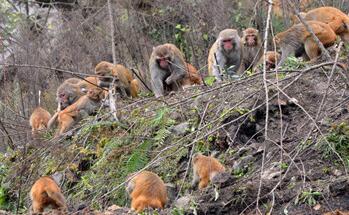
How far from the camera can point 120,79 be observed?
1485 centimetres

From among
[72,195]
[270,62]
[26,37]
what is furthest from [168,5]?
[72,195]

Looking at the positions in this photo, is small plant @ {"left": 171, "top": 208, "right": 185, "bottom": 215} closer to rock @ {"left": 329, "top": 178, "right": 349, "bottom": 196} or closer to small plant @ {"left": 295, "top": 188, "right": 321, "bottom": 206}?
small plant @ {"left": 295, "top": 188, "right": 321, "bottom": 206}

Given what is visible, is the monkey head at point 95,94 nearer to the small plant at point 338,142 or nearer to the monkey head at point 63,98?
the monkey head at point 63,98

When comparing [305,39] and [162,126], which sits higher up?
[305,39]

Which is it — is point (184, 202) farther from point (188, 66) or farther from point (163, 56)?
point (188, 66)

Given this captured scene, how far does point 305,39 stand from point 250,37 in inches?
70.0

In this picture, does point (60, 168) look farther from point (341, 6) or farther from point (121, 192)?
point (341, 6)

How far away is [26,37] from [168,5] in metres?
3.33

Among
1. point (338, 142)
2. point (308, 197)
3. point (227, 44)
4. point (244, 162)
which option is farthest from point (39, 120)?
point (308, 197)

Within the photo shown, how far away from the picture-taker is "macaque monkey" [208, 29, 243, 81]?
14.2m

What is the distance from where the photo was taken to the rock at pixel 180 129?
12.0 meters

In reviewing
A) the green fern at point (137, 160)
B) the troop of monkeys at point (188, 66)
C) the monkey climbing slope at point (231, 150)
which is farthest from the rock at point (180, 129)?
the troop of monkeys at point (188, 66)

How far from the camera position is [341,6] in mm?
16062

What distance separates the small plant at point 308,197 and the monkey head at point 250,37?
6081 mm
